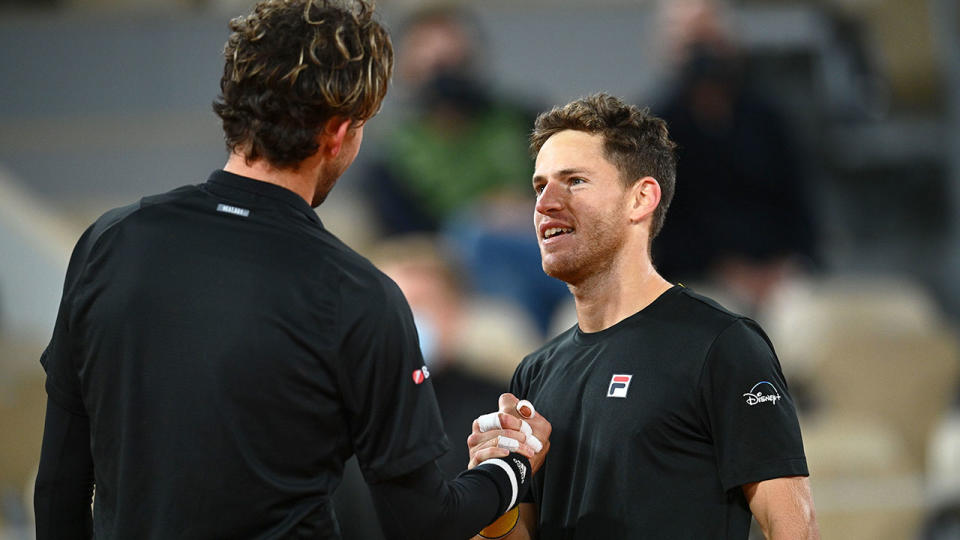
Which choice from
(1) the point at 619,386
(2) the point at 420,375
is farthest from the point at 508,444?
(2) the point at 420,375

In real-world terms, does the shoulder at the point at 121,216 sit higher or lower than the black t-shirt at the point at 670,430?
higher

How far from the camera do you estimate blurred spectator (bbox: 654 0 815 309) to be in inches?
265

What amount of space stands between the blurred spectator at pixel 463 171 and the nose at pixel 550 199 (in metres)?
3.58

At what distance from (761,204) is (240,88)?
4831mm

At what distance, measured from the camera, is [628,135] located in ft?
9.75

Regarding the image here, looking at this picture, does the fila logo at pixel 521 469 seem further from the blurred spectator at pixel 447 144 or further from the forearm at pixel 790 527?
the blurred spectator at pixel 447 144

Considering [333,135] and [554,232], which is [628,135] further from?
[333,135]

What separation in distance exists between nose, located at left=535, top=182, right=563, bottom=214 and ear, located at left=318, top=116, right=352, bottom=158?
2.04 feet

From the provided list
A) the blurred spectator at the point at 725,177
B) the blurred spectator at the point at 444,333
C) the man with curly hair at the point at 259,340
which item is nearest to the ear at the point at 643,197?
the man with curly hair at the point at 259,340

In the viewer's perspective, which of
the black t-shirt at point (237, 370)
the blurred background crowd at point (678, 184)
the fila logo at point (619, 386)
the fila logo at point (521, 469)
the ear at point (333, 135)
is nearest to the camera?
the black t-shirt at point (237, 370)

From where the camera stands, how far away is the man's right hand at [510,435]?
2.76 meters

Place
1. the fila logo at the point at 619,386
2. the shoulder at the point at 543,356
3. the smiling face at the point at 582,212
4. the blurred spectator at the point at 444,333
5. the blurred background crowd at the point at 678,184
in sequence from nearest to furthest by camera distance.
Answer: the fila logo at the point at 619,386
the smiling face at the point at 582,212
the shoulder at the point at 543,356
the blurred spectator at the point at 444,333
the blurred background crowd at the point at 678,184

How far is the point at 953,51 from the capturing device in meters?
8.73

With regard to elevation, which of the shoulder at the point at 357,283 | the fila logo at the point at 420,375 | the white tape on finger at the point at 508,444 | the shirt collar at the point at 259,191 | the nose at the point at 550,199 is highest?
the nose at the point at 550,199
